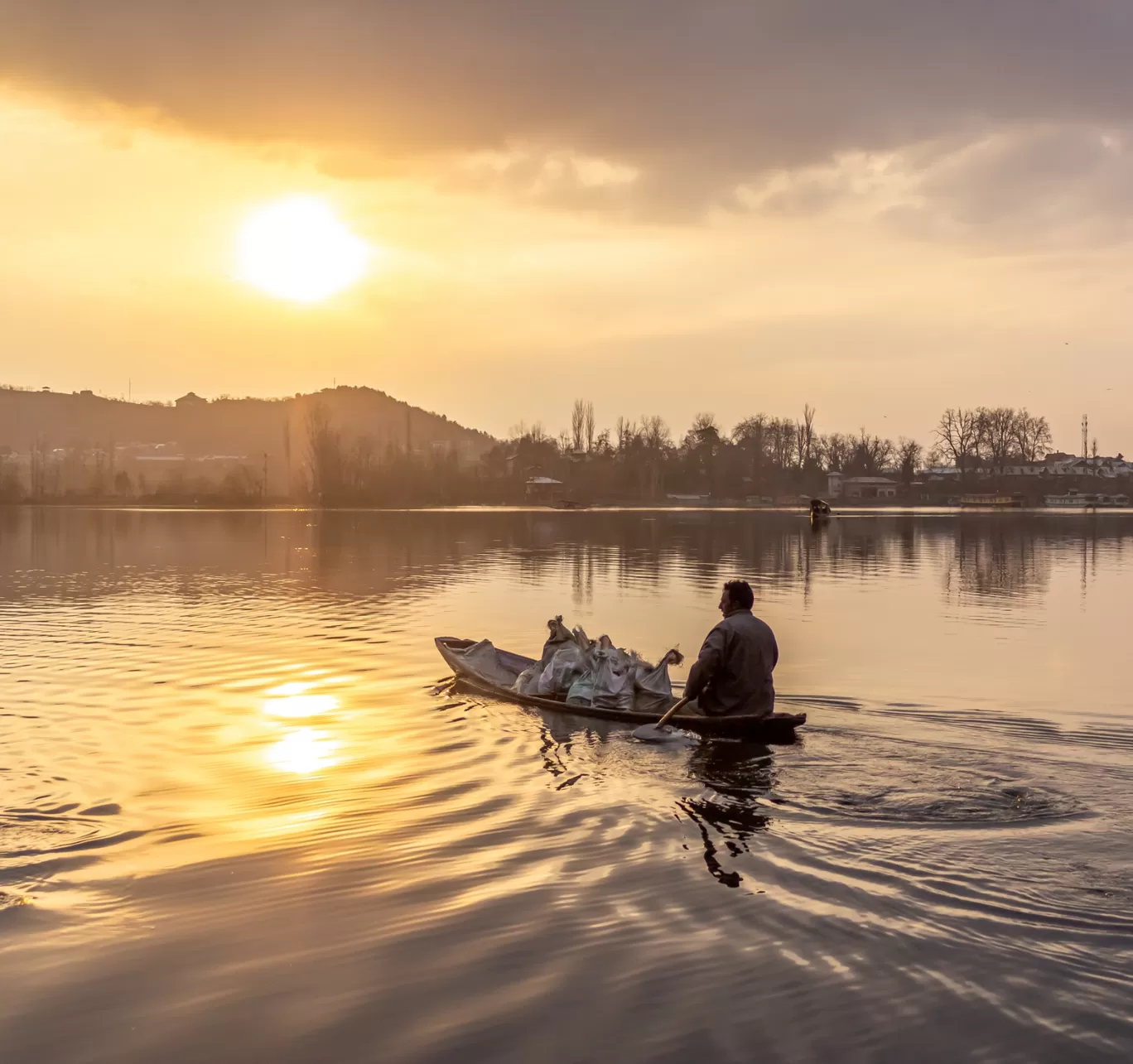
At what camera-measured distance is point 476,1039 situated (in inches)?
254

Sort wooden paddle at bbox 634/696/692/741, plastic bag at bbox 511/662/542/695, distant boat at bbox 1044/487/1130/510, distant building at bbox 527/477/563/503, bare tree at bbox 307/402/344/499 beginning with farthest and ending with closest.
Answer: distant building at bbox 527/477/563/503, distant boat at bbox 1044/487/1130/510, bare tree at bbox 307/402/344/499, plastic bag at bbox 511/662/542/695, wooden paddle at bbox 634/696/692/741

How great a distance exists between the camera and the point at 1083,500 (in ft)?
595

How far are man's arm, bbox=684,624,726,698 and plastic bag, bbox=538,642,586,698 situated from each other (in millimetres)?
2900

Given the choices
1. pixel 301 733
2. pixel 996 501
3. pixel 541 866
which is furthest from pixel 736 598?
pixel 996 501

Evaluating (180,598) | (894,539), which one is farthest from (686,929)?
(894,539)

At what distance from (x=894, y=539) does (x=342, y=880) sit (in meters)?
72.3

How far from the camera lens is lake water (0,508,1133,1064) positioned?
668cm

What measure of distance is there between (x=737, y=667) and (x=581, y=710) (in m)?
2.73

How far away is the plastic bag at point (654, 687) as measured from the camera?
52.5 feet

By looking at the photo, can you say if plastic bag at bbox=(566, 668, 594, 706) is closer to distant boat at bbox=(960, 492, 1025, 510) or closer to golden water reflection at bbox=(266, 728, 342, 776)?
golden water reflection at bbox=(266, 728, 342, 776)

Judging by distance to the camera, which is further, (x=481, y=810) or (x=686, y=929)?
(x=481, y=810)

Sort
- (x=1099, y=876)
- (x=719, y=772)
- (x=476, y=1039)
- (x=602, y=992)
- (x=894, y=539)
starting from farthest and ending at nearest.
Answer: (x=894, y=539), (x=719, y=772), (x=1099, y=876), (x=602, y=992), (x=476, y=1039)

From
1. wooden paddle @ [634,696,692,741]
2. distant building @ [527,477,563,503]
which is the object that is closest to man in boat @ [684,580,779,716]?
wooden paddle @ [634,696,692,741]

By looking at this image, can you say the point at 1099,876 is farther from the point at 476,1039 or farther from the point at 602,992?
the point at 476,1039
